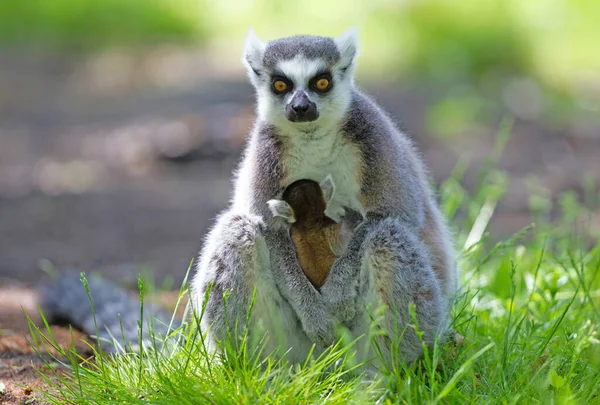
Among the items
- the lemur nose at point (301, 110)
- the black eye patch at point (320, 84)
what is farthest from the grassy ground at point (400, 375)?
the black eye patch at point (320, 84)

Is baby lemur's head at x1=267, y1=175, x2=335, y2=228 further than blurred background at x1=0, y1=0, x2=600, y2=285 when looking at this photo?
No

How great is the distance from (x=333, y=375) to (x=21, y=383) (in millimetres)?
1465

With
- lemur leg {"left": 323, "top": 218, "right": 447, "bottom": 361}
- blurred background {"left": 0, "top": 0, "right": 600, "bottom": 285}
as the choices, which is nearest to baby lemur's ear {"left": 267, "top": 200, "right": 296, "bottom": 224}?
lemur leg {"left": 323, "top": 218, "right": 447, "bottom": 361}

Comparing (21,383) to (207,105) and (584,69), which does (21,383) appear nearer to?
(207,105)

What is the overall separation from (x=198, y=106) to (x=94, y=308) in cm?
740

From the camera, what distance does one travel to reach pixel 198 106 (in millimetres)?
11547

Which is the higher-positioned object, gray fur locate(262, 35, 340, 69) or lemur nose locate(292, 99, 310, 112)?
gray fur locate(262, 35, 340, 69)

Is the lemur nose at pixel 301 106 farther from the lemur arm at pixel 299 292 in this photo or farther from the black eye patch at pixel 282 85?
the lemur arm at pixel 299 292

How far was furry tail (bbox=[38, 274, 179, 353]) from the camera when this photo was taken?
435 centimetres

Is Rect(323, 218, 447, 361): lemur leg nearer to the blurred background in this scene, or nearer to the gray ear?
the gray ear

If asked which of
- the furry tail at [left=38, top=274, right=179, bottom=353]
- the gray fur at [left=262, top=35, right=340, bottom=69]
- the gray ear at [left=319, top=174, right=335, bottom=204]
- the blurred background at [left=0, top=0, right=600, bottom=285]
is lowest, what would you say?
the blurred background at [left=0, top=0, right=600, bottom=285]

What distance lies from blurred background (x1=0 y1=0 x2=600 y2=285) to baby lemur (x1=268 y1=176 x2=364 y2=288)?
4.60 ft

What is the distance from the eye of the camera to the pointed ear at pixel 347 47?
414 centimetres

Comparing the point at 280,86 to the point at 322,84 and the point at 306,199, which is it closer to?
→ the point at 322,84
